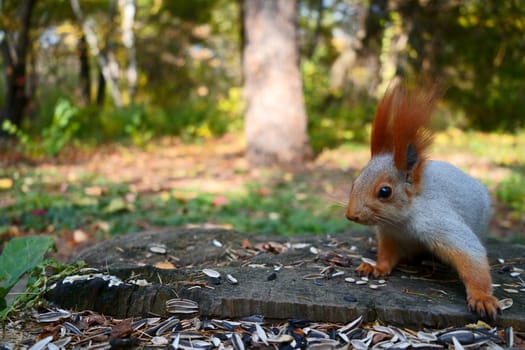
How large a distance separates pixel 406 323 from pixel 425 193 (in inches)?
23.8

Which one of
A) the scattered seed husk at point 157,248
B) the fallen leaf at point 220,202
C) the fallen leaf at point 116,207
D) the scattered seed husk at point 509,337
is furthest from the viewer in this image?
the fallen leaf at point 220,202

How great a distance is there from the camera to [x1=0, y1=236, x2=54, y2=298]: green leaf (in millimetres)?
2365

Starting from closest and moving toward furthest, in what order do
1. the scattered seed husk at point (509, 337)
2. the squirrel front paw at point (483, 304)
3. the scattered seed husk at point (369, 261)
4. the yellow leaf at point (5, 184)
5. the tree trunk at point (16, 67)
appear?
the scattered seed husk at point (509, 337) < the squirrel front paw at point (483, 304) < the scattered seed husk at point (369, 261) < the yellow leaf at point (5, 184) < the tree trunk at point (16, 67)

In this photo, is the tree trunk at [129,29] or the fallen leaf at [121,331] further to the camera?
the tree trunk at [129,29]

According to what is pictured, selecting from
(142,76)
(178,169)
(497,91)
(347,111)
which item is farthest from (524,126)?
(142,76)

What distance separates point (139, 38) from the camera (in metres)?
15.4

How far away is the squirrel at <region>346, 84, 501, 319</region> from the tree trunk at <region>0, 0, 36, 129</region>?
8506mm

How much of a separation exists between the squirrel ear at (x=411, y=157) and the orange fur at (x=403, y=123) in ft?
0.04

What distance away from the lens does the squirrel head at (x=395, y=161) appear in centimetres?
220

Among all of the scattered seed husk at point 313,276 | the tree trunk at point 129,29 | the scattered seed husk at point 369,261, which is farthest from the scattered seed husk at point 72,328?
the tree trunk at point 129,29

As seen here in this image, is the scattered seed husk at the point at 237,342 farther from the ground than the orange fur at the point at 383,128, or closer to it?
closer to it

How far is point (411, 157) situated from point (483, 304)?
682 mm

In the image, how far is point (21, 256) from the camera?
2436 millimetres

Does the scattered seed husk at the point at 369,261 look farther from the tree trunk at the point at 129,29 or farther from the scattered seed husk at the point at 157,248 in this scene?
the tree trunk at the point at 129,29
